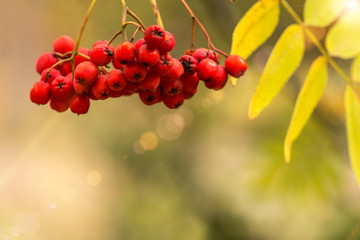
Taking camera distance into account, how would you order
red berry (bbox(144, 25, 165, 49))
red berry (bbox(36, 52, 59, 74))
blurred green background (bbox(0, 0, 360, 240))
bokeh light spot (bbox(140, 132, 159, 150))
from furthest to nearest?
bokeh light spot (bbox(140, 132, 159, 150)) → blurred green background (bbox(0, 0, 360, 240)) → red berry (bbox(36, 52, 59, 74)) → red berry (bbox(144, 25, 165, 49))

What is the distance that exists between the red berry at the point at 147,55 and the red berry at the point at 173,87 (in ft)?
0.16

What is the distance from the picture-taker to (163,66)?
0.39 meters

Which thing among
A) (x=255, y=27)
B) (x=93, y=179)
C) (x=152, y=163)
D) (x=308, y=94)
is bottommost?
(x=152, y=163)

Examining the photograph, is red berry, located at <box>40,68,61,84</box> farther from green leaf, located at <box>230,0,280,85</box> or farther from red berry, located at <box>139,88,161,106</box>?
green leaf, located at <box>230,0,280,85</box>

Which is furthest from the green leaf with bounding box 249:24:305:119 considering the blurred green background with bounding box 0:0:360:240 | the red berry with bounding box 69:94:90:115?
the blurred green background with bounding box 0:0:360:240

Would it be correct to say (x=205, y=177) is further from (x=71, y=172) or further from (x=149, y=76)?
(x=149, y=76)

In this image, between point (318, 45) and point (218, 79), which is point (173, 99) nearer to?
point (218, 79)

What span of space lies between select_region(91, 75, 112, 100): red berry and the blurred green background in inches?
22.7

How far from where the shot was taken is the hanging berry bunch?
1.26 ft

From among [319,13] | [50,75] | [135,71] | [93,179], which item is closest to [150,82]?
[135,71]

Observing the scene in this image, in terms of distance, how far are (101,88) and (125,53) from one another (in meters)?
0.06

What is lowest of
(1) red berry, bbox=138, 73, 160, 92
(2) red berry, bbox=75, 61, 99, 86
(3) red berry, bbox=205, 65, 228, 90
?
(3) red berry, bbox=205, 65, 228, 90

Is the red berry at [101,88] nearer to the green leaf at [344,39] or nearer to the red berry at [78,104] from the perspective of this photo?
the red berry at [78,104]

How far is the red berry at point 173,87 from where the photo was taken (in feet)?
1.40
